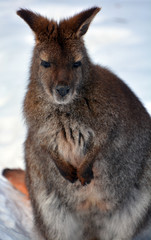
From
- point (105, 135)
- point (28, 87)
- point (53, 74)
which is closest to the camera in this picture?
point (53, 74)

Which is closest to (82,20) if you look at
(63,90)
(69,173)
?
(63,90)

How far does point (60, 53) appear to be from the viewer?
4379 millimetres

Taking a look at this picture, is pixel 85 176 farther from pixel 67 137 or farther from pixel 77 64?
pixel 77 64

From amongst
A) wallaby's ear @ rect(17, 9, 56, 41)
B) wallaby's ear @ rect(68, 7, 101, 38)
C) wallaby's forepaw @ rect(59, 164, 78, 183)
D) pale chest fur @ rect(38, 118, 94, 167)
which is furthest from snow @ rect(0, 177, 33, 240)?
wallaby's ear @ rect(68, 7, 101, 38)

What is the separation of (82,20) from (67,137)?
1101 mm

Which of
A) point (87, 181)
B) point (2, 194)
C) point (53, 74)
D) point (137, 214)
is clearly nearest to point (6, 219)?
point (2, 194)

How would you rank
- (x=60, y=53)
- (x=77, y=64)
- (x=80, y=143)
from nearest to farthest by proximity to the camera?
(x=60, y=53) < (x=77, y=64) < (x=80, y=143)

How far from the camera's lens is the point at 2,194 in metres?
5.52

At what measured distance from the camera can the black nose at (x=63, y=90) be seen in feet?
14.0

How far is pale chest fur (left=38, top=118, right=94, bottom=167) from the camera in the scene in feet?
15.2

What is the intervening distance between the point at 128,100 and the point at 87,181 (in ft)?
3.13

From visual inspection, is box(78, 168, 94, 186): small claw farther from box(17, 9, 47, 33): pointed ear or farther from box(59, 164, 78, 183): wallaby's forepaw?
box(17, 9, 47, 33): pointed ear

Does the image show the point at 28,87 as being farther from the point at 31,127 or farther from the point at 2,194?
the point at 2,194

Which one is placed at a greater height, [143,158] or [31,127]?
[31,127]
